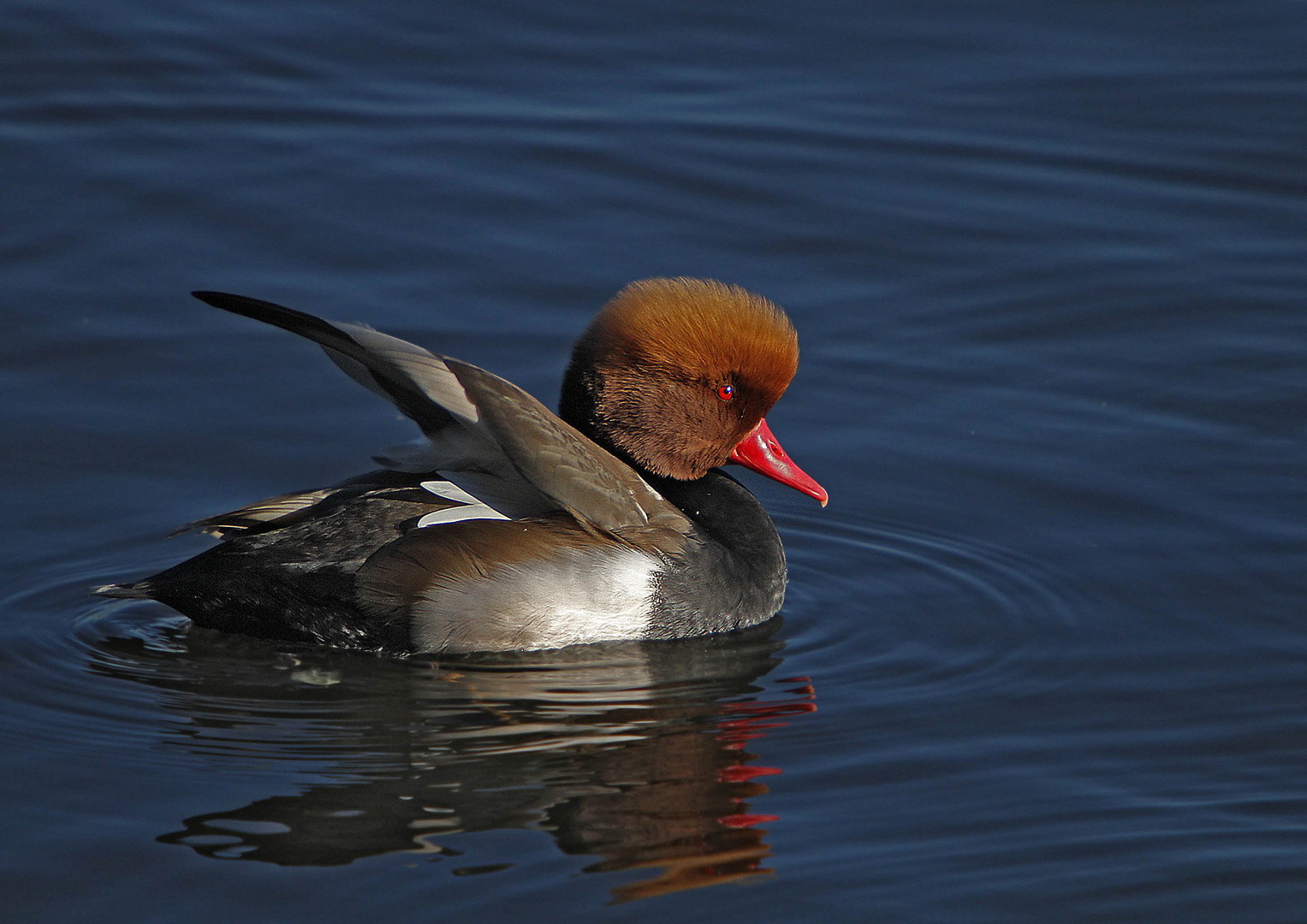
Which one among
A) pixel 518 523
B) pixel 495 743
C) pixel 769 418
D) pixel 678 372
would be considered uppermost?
pixel 678 372

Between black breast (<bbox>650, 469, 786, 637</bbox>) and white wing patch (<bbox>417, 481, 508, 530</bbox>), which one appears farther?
black breast (<bbox>650, 469, 786, 637</bbox>)

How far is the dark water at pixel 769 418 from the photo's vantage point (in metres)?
4.83

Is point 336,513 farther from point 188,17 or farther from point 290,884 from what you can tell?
point 188,17

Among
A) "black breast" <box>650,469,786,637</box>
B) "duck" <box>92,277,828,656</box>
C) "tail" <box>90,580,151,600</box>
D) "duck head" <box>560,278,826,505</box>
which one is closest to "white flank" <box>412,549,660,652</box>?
"duck" <box>92,277,828,656</box>

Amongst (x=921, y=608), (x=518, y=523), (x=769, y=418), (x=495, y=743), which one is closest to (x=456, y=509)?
(x=518, y=523)

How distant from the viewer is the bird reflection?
189 inches

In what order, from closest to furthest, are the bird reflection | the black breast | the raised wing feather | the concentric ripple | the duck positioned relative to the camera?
the bird reflection → the raised wing feather → the duck → the concentric ripple → the black breast

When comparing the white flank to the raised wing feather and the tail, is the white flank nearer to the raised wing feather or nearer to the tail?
the raised wing feather

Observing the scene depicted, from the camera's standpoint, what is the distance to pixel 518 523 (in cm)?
598

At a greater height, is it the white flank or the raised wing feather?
the raised wing feather

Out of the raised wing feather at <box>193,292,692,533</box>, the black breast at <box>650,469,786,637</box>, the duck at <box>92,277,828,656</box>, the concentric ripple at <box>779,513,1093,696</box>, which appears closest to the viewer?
the raised wing feather at <box>193,292,692,533</box>

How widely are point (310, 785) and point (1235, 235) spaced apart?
6282 millimetres

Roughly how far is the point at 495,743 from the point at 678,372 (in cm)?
160

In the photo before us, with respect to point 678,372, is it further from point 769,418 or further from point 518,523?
point 769,418
